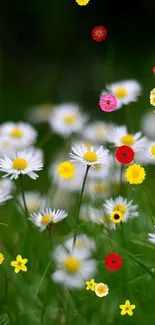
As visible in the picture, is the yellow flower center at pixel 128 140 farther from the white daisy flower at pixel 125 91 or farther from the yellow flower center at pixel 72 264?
the yellow flower center at pixel 72 264

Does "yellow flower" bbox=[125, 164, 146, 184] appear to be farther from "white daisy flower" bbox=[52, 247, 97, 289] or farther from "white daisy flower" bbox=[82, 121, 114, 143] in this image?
"white daisy flower" bbox=[82, 121, 114, 143]

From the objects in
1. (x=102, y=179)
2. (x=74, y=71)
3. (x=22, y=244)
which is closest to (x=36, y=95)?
(x=74, y=71)

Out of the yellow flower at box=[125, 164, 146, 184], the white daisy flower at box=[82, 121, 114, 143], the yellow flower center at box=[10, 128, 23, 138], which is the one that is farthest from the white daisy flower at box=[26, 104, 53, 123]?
the yellow flower at box=[125, 164, 146, 184]

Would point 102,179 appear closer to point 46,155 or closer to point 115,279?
point 115,279

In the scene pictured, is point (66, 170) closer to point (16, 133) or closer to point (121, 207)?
point (121, 207)

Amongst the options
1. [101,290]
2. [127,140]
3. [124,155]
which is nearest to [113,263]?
[101,290]

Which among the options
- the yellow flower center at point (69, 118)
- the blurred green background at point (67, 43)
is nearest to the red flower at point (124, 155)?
Result: the yellow flower center at point (69, 118)

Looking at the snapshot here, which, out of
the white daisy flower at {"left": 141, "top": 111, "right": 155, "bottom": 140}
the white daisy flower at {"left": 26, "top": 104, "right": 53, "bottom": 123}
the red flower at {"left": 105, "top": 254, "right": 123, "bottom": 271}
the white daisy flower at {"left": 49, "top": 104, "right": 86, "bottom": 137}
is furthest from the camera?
the white daisy flower at {"left": 26, "top": 104, "right": 53, "bottom": 123}
